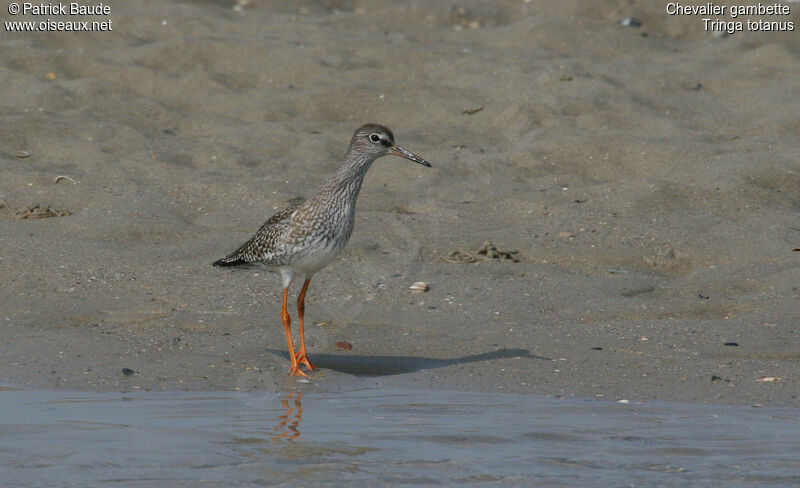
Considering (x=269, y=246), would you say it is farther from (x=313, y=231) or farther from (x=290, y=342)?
(x=290, y=342)

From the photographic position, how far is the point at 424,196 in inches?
447

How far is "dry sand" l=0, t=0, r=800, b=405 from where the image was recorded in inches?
314

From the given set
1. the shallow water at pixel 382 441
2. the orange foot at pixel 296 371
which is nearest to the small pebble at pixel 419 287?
the orange foot at pixel 296 371

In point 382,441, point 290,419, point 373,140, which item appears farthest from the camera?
point 373,140

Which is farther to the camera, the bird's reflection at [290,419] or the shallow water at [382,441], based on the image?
the bird's reflection at [290,419]

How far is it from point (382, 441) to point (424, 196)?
5100 millimetres

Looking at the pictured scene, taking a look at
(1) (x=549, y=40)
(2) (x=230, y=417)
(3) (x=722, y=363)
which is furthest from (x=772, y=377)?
(1) (x=549, y=40)

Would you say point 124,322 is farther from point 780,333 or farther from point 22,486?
point 780,333

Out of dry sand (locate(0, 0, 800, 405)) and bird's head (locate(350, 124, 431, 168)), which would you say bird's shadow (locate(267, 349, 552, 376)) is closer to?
dry sand (locate(0, 0, 800, 405))

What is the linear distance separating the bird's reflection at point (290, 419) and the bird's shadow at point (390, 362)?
0.64m

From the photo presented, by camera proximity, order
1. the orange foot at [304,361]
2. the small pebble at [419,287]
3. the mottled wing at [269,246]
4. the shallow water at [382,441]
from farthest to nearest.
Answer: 1. the small pebble at [419,287]
2. the mottled wing at [269,246]
3. the orange foot at [304,361]
4. the shallow water at [382,441]

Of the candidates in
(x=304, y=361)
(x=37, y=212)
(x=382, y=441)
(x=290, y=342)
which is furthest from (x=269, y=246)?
(x=37, y=212)

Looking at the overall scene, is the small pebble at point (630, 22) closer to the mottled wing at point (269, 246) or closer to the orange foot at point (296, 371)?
the mottled wing at point (269, 246)

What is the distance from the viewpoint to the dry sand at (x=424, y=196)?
7.97 m
